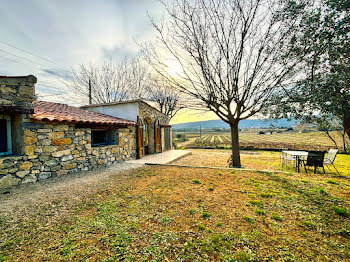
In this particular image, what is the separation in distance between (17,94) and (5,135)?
1403 millimetres

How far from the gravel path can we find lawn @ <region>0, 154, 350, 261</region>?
0.47 ft

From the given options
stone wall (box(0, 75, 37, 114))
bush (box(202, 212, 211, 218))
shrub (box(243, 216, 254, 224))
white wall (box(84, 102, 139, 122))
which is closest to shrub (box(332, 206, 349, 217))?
shrub (box(243, 216, 254, 224))

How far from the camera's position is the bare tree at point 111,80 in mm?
13945

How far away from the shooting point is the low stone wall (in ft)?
13.6

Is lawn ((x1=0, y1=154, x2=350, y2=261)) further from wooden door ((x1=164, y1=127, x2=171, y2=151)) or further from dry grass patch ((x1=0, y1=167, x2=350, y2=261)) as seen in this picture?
wooden door ((x1=164, y1=127, x2=171, y2=151))

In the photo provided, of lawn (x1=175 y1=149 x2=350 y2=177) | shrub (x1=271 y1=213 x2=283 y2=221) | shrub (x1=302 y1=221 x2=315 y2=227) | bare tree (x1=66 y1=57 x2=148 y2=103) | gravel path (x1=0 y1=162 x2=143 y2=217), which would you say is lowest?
lawn (x1=175 y1=149 x2=350 y2=177)

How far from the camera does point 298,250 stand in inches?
73.2

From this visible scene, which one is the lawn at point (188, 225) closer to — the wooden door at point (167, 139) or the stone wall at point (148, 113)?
the stone wall at point (148, 113)

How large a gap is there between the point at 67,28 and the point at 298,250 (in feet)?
37.1

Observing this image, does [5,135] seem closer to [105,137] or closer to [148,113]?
[105,137]

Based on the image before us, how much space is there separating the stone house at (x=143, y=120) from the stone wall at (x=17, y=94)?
4662 millimetres

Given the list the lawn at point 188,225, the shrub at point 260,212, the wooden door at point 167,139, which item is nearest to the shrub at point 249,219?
the lawn at point 188,225

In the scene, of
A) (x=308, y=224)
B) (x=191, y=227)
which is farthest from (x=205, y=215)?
(x=308, y=224)

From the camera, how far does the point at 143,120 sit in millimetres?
9445
